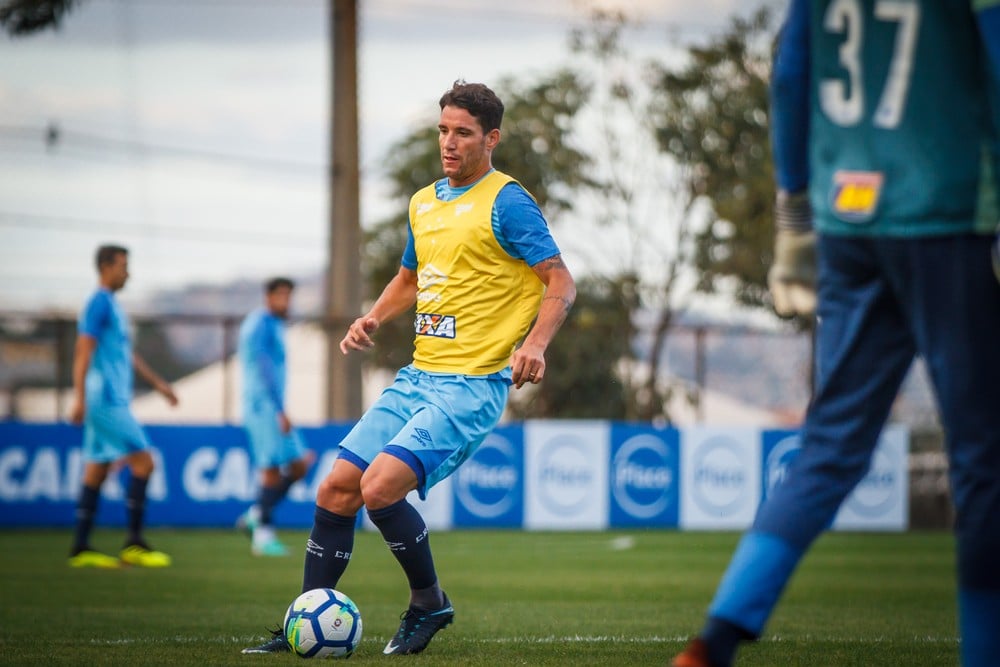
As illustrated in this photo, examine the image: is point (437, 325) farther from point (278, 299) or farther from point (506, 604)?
point (278, 299)

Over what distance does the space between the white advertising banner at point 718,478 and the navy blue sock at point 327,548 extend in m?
13.0

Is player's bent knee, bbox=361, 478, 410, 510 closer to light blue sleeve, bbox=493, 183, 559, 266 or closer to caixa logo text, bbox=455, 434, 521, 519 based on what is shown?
light blue sleeve, bbox=493, 183, 559, 266

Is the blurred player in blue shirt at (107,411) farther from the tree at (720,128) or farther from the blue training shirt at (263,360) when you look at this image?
the tree at (720,128)

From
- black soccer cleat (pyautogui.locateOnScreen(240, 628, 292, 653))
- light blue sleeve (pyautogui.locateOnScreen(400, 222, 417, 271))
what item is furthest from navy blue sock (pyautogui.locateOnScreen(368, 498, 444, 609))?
light blue sleeve (pyautogui.locateOnScreen(400, 222, 417, 271))

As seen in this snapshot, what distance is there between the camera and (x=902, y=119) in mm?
3797

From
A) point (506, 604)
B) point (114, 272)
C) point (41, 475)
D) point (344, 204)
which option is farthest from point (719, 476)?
point (506, 604)

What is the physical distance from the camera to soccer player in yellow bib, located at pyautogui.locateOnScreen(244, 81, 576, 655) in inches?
232

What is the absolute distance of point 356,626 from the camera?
5.83 metres

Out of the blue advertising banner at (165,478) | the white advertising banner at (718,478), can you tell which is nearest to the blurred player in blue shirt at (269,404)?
the blue advertising banner at (165,478)

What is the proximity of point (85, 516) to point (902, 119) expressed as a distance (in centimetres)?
960

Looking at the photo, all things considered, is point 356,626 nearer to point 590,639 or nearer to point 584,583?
point 590,639

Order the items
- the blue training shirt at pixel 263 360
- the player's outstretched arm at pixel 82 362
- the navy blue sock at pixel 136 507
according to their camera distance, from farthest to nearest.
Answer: the blue training shirt at pixel 263 360, the navy blue sock at pixel 136 507, the player's outstretched arm at pixel 82 362

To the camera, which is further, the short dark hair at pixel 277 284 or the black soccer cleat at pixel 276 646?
the short dark hair at pixel 277 284

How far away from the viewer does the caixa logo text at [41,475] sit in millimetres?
16609
